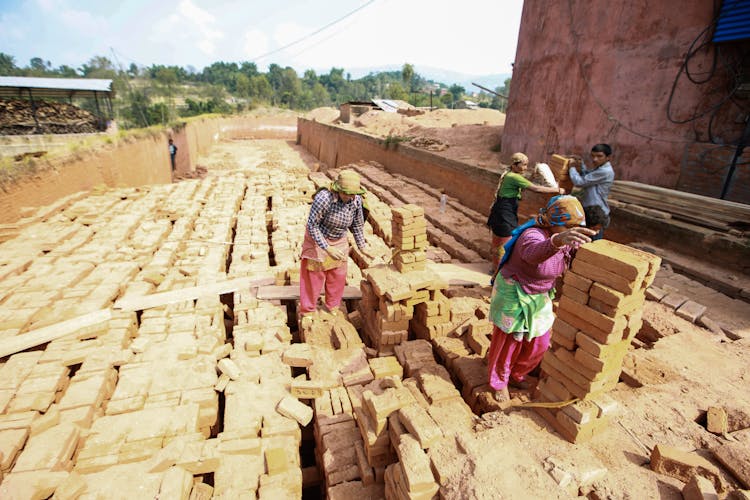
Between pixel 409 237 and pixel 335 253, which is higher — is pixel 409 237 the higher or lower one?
the higher one

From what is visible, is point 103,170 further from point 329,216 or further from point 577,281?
point 577,281

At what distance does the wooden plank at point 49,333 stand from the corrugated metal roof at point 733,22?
376 inches

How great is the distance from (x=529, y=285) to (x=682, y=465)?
1213mm

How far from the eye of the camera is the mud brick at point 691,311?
11.6ft

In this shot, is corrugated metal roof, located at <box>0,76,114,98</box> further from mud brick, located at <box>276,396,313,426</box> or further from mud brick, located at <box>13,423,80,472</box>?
mud brick, located at <box>276,396,313,426</box>

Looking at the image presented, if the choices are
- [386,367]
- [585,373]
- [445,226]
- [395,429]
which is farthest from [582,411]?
[445,226]

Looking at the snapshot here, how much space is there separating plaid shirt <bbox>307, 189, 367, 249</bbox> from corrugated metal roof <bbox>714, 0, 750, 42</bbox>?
6.44 m

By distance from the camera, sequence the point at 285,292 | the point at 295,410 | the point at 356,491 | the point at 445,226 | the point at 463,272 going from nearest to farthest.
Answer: the point at 356,491, the point at 295,410, the point at 285,292, the point at 463,272, the point at 445,226

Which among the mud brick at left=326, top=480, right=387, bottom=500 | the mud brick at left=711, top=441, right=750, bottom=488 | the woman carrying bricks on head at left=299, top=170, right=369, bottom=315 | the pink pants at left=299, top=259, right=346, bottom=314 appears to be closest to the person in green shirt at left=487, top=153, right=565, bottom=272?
the woman carrying bricks on head at left=299, top=170, right=369, bottom=315

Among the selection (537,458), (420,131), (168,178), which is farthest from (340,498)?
(168,178)

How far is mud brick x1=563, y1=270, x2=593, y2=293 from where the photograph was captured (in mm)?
2244

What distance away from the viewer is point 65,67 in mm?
74750

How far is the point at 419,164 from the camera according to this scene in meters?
10.5

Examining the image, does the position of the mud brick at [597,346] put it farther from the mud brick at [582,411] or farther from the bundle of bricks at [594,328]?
the mud brick at [582,411]
